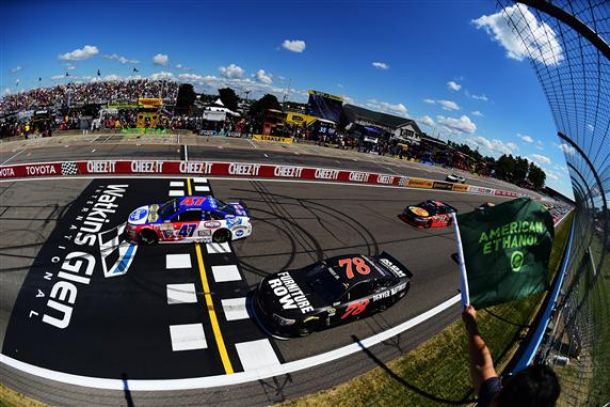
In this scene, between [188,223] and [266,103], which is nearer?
[188,223]

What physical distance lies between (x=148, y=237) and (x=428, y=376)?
10037 millimetres

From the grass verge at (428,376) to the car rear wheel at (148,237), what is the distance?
8.09 m

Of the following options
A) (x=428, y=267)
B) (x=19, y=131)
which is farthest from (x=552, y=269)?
(x=19, y=131)

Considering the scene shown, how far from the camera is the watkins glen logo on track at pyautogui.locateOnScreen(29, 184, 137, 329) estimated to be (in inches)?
358

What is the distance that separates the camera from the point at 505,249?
464 cm

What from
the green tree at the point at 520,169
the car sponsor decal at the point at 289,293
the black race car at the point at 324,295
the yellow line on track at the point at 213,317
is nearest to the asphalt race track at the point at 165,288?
the yellow line on track at the point at 213,317

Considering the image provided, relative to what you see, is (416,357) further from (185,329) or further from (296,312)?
(185,329)

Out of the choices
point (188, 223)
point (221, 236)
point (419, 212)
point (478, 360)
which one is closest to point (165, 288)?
point (188, 223)

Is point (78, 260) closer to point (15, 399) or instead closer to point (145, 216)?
point (145, 216)

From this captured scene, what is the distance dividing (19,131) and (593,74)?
45.6 meters

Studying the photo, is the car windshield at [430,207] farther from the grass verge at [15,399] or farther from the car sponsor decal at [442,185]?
the grass verge at [15,399]

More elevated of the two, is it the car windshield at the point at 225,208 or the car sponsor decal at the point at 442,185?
the car windshield at the point at 225,208

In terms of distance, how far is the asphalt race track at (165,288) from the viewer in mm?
7621

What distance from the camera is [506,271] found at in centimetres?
462
